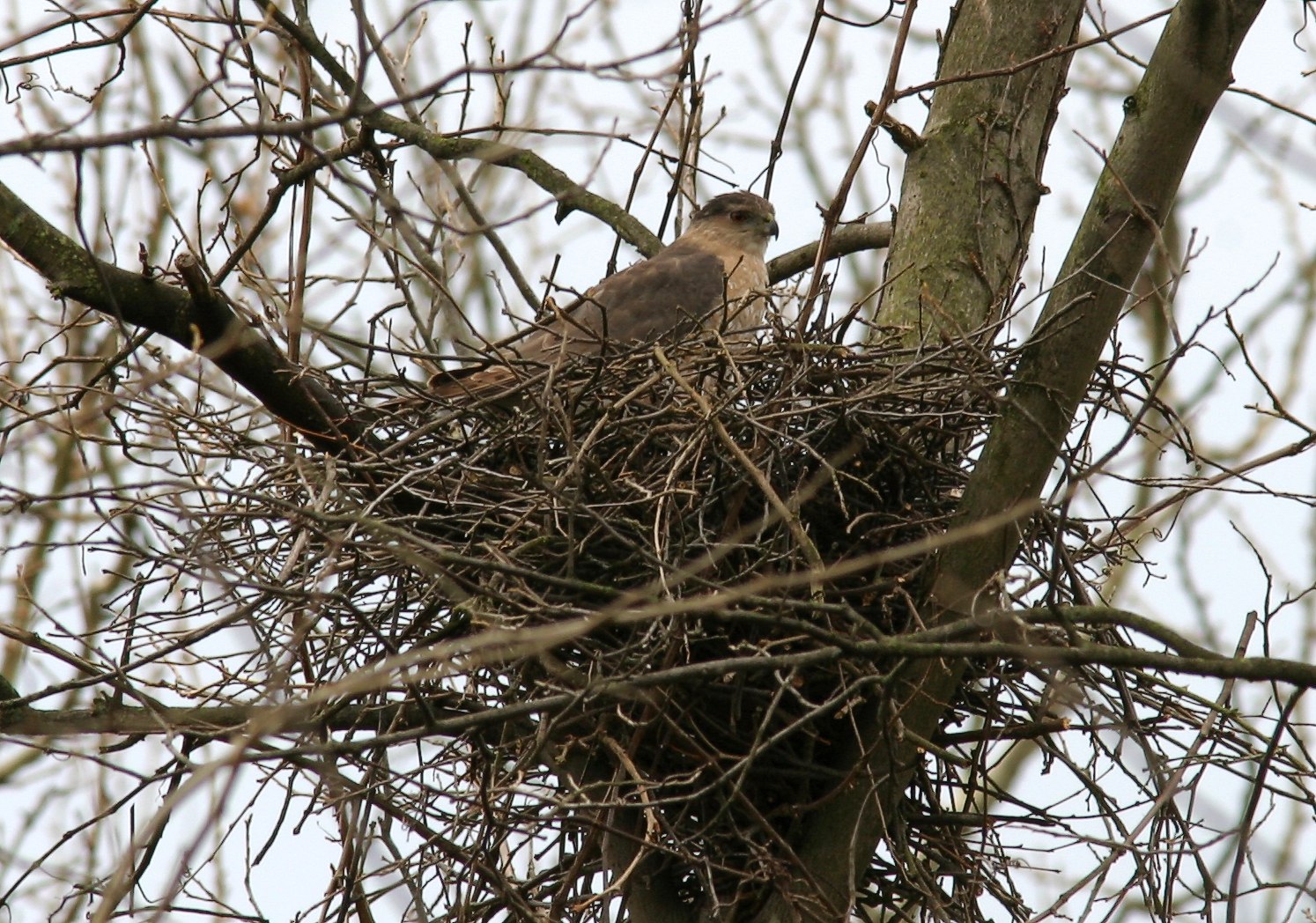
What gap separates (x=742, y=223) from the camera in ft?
20.7

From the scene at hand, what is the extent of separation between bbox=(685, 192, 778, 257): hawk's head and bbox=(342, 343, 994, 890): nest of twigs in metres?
2.09

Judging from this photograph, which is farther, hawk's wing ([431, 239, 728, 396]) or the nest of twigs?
hawk's wing ([431, 239, 728, 396])

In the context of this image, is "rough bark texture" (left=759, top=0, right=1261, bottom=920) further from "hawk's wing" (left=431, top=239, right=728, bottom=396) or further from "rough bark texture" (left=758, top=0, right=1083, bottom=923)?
"hawk's wing" (left=431, top=239, right=728, bottom=396)

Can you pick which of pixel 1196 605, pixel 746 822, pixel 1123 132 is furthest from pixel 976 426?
pixel 1196 605

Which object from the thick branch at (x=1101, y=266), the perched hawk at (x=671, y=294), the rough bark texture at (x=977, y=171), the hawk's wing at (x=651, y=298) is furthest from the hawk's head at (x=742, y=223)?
the thick branch at (x=1101, y=266)

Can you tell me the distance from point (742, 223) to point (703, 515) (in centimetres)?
263

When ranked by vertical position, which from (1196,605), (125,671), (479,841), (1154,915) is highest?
(1196,605)

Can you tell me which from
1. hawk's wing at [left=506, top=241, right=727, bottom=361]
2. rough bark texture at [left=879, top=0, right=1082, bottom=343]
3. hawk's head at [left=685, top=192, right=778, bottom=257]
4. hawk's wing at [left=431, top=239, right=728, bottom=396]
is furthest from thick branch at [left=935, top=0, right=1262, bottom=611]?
hawk's head at [left=685, top=192, right=778, bottom=257]

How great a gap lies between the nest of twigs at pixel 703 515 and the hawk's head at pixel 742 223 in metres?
2.09

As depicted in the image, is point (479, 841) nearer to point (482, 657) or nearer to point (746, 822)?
point (746, 822)

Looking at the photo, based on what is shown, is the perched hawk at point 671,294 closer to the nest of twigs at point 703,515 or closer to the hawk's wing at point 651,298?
the hawk's wing at point 651,298

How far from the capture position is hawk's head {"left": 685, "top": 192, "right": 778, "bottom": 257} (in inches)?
247

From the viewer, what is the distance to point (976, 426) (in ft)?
13.5

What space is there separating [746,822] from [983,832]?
0.66 m
